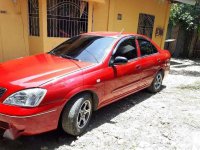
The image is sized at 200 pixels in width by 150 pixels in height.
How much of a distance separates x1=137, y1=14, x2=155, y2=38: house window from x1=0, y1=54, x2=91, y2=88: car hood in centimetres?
805

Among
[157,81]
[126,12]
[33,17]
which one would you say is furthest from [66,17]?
[157,81]

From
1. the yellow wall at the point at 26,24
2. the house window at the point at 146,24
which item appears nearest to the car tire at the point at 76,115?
the yellow wall at the point at 26,24

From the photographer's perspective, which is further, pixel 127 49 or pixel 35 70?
pixel 127 49

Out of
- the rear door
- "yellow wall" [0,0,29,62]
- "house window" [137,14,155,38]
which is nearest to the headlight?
the rear door

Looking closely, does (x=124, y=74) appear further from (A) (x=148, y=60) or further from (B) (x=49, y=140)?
(B) (x=49, y=140)

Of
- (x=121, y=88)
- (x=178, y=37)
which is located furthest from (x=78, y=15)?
(x=178, y=37)

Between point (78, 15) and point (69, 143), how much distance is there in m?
5.95

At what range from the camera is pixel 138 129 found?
4.26m

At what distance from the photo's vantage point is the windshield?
4.34 m

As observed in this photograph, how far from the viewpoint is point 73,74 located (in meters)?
3.63

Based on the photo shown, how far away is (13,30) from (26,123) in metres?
5.23

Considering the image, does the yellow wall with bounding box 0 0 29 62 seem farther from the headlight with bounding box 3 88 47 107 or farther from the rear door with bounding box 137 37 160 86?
the headlight with bounding box 3 88 47 107

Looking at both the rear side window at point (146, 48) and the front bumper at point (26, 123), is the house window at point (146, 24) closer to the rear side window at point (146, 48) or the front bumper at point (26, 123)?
the rear side window at point (146, 48)

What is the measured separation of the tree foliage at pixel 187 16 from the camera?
1477cm
